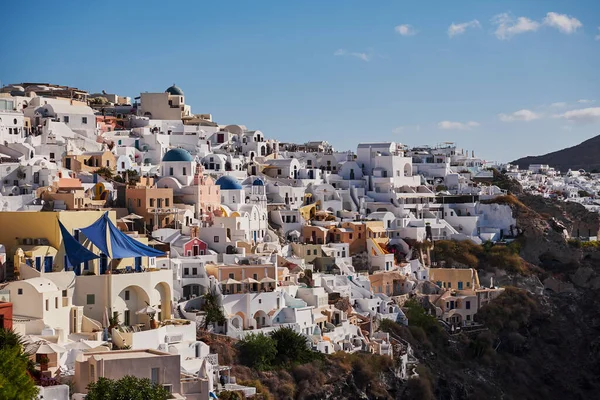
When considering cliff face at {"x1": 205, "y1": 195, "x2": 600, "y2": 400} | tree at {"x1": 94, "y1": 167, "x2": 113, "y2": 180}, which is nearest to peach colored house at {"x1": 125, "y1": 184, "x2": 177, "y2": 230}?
tree at {"x1": 94, "y1": 167, "x2": 113, "y2": 180}

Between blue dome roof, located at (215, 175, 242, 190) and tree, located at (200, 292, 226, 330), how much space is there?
13710mm

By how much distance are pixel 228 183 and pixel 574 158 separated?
316 ft

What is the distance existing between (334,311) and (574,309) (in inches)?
774

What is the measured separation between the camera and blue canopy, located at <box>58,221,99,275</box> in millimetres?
37219

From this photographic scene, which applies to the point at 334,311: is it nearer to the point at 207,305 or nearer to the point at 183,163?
the point at 207,305

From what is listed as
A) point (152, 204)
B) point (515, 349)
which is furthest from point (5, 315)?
point (515, 349)

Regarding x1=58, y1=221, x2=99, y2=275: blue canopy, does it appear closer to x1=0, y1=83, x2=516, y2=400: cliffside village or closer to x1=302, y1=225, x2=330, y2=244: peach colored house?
x1=0, y1=83, x2=516, y2=400: cliffside village

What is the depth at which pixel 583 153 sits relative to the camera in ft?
469

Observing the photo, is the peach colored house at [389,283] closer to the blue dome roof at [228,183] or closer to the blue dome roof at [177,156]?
the blue dome roof at [228,183]

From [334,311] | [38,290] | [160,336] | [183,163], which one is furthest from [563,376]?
[38,290]

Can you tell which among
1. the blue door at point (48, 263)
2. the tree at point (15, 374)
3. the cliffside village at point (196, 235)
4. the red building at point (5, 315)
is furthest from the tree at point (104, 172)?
the tree at point (15, 374)

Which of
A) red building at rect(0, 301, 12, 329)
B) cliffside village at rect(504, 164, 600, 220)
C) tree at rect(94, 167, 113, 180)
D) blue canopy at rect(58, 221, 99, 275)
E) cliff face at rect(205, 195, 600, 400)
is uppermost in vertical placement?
tree at rect(94, 167, 113, 180)

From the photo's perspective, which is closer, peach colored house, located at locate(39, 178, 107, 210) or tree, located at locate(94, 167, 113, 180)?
peach colored house, located at locate(39, 178, 107, 210)

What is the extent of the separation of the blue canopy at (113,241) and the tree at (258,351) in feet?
15.8
